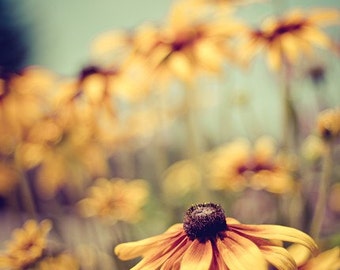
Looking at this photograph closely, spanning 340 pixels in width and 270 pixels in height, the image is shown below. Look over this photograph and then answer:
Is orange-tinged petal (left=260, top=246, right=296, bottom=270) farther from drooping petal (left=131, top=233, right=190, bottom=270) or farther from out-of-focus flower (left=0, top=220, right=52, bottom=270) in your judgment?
out-of-focus flower (left=0, top=220, right=52, bottom=270)

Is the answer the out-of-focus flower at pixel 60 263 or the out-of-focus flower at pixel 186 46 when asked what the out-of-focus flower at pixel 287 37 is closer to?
the out-of-focus flower at pixel 186 46

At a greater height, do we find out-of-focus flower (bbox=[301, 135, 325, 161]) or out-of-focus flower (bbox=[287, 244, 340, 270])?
out-of-focus flower (bbox=[301, 135, 325, 161])

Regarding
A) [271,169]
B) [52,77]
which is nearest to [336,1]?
[271,169]

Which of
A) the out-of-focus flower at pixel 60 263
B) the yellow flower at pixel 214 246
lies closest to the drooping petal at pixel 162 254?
the yellow flower at pixel 214 246

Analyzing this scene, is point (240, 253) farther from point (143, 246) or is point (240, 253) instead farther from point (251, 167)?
point (251, 167)

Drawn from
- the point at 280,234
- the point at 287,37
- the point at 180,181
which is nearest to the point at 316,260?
the point at 280,234

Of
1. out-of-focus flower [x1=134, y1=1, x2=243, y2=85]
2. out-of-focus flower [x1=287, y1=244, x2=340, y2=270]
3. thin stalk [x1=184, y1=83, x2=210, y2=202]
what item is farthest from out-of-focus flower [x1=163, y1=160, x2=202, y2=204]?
out-of-focus flower [x1=287, y1=244, x2=340, y2=270]
